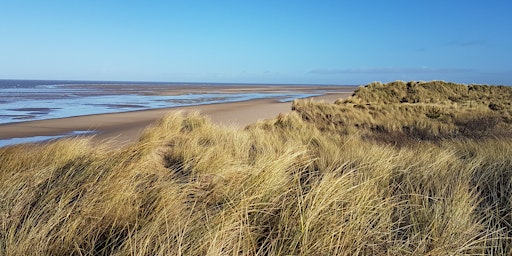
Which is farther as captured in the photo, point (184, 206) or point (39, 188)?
point (39, 188)

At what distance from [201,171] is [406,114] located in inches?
490

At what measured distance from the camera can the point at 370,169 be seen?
14.9 feet

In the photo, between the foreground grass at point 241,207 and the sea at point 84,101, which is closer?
the foreground grass at point 241,207

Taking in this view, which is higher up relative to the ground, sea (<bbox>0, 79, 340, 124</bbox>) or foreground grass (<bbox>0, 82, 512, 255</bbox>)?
foreground grass (<bbox>0, 82, 512, 255</bbox>)

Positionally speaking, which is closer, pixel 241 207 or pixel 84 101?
pixel 241 207

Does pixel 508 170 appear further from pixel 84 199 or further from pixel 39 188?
pixel 39 188

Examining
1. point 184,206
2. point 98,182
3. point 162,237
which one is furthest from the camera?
point 98,182

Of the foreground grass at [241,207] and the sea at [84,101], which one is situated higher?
the foreground grass at [241,207]

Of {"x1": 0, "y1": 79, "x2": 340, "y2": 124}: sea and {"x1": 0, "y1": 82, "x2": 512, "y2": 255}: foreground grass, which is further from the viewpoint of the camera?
{"x1": 0, "y1": 79, "x2": 340, "y2": 124}: sea

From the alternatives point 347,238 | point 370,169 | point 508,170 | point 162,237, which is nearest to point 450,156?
point 508,170

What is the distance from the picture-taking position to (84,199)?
10.2ft

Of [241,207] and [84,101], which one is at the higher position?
[241,207]

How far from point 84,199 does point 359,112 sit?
13156 mm

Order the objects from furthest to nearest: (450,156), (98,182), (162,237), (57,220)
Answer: (450,156) < (98,182) < (57,220) < (162,237)
